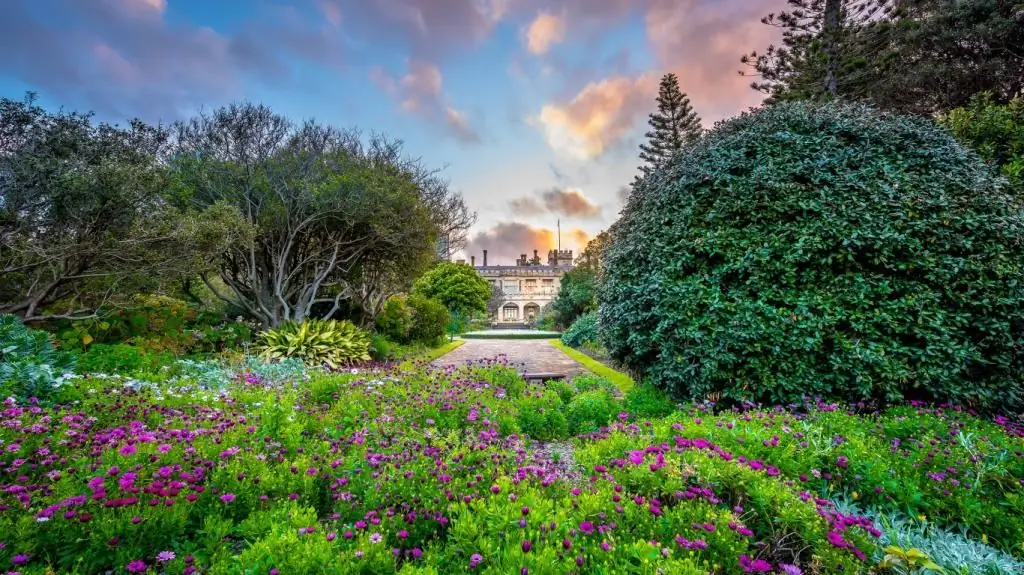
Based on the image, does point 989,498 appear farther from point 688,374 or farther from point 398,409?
point 398,409

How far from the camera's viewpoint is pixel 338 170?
1120cm

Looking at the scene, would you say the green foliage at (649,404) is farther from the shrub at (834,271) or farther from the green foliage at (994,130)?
the green foliage at (994,130)

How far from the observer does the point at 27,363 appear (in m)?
4.27

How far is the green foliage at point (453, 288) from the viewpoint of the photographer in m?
28.2

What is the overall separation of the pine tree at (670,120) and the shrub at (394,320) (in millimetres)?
17383

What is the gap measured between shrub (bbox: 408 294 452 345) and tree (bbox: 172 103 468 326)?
10.8ft

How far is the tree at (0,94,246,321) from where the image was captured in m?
6.07

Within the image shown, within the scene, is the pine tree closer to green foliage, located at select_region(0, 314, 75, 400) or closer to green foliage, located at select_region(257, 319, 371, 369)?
green foliage, located at select_region(257, 319, 371, 369)

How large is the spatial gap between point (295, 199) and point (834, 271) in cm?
1115

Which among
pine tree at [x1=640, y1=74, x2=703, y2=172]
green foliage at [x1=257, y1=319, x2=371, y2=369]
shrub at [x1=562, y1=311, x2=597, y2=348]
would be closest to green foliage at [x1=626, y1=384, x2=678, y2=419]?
green foliage at [x1=257, y1=319, x2=371, y2=369]

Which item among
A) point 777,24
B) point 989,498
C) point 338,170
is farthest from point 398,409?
point 777,24

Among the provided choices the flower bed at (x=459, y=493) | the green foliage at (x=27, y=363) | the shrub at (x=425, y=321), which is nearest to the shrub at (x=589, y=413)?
the flower bed at (x=459, y=493)

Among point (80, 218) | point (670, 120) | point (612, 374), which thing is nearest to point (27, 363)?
point (80, 218)

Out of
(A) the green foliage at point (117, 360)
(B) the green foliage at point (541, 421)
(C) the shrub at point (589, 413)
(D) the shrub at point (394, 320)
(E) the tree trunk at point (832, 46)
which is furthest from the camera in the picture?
(D) the shrub at point (394, 320)
